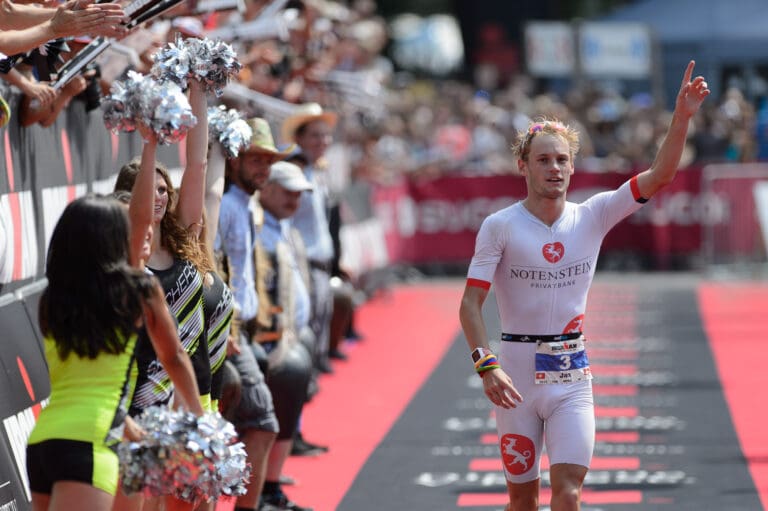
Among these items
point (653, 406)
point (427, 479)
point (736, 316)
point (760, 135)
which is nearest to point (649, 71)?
point (760, 135)

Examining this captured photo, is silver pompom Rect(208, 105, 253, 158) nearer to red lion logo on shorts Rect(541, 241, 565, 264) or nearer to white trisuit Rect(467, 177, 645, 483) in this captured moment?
white trisuit Rect(467, 177, 645, 483)

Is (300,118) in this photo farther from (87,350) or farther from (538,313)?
(87,350)

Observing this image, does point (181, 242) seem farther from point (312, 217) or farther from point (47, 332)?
point (312, 217)

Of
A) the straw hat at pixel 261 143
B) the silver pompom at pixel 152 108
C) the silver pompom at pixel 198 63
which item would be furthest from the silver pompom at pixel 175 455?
the straw hat at pixel 261 143

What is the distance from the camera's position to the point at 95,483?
490 centimetres

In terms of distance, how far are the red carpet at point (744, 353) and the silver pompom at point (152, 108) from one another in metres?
4.66

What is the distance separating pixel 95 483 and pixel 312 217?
7.21 m

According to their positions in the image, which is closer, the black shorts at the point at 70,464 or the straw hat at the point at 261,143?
the black shorts at the point at 70,464

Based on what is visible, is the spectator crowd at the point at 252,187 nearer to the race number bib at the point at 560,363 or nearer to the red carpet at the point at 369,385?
the red carpet at the point at 369,385

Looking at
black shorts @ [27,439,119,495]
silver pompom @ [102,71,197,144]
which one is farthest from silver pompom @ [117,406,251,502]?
silver pompom @ [102,71,197,144]

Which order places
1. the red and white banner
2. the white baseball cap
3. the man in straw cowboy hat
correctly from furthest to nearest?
1. the red and white banner
2. the white baseball cap
3. the man in straw cowboy hat

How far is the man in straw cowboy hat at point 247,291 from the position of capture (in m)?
7.82

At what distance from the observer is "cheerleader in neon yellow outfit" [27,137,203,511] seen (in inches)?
193

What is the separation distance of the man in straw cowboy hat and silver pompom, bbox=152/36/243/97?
1.34 meters
